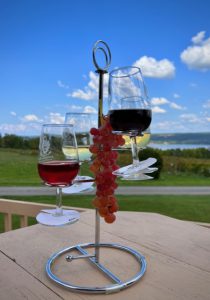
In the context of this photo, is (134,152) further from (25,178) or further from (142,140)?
(25,178)

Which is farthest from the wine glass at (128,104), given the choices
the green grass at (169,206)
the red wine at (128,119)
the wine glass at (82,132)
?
the green grass at (169,206)

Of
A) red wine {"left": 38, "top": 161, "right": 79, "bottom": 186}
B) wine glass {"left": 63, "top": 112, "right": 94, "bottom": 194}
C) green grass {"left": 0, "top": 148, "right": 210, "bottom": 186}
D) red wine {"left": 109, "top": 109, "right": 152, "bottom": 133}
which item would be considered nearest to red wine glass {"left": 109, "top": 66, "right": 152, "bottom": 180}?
red wine {"left": 109, "top": 109, "right": 152, "bottom": 133}

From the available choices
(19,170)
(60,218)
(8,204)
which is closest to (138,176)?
(60,218)

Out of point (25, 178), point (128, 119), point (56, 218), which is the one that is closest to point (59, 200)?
point (56, 218)

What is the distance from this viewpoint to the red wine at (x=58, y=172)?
2.64 feet

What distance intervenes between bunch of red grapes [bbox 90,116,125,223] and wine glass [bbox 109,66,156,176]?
22 mm

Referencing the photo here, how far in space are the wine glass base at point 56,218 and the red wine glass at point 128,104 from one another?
18 cm

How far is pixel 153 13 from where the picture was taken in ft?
Answer: 27.4

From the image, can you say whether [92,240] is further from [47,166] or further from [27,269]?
[47,166]

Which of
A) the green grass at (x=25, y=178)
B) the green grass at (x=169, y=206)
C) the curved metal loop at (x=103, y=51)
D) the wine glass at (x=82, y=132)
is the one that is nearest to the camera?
the curved metal loop at (x=103, y=51)

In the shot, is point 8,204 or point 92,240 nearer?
point 92,240

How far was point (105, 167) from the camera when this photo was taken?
796 millimetres

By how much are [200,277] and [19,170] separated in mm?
10717

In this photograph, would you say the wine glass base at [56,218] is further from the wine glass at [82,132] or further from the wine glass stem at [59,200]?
the wine glass at [82,132]
